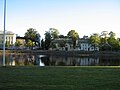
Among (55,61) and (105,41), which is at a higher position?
(105,41)

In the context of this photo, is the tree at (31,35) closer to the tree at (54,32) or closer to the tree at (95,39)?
the tree at (54,32)

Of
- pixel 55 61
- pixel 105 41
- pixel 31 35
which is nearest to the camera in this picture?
pixel 55 61

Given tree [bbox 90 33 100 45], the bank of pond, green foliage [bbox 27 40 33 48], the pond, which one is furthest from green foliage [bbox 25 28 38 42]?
the pond

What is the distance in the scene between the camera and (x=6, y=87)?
1184 cm

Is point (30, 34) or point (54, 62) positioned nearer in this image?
point (54, 62)

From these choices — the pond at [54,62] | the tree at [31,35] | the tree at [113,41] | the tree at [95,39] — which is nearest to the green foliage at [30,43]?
the tree at [31,35]

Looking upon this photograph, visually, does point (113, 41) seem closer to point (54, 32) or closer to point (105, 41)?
point (105, 41)

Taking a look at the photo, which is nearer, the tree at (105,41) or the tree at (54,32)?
the tree at (105,41)

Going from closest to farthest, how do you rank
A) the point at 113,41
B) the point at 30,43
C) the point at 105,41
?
the point at 113,41 < the point at 105,41 < the point at 30,43

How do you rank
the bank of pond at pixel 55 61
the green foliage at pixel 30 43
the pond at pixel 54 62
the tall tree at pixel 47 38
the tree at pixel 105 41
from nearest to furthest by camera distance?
1. the pond at pixel 54 62
2. the bank of pond at pixel 55 61
3. the tree at pixel 105 41
4. the green foliage at pixel 30 43
5. the tall tree at pixel 47 38

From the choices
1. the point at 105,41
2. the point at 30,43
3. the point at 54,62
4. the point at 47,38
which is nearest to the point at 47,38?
the point at 47,38

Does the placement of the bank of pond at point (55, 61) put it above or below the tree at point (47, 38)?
below

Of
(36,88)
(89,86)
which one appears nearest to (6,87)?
(36,88)

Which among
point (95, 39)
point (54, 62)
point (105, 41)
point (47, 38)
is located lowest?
point (54, 62)
